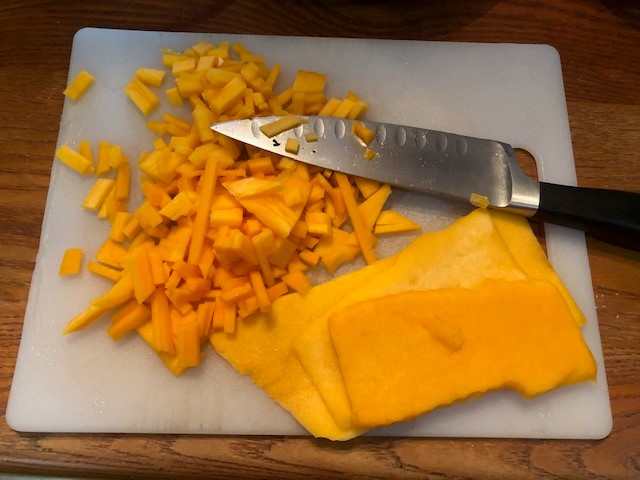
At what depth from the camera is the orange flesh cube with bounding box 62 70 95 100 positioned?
1.77 m

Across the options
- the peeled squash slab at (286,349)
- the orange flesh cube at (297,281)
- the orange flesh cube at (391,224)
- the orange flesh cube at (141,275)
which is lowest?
the peeled squash slab at (286,349)

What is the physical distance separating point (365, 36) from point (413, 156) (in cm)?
55

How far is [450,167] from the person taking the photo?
166 centimetres

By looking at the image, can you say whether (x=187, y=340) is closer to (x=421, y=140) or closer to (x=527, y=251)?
(x=421, y=140)

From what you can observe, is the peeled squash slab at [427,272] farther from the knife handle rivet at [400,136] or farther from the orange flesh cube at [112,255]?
the orange flesh cube at [112,255]

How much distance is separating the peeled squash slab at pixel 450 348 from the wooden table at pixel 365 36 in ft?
0.61

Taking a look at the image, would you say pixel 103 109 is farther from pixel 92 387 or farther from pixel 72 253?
pixel 92 387

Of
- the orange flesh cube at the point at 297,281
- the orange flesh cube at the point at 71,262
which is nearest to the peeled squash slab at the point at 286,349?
the orange flesh cube at the point at 297,281

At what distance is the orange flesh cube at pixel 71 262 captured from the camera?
1.60 m

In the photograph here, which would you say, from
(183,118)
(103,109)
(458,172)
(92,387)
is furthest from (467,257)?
(103,109)

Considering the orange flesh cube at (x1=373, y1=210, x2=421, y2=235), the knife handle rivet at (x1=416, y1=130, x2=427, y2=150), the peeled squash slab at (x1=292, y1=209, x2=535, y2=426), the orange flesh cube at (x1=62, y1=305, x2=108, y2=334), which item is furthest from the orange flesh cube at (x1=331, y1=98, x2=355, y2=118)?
the orange flesh cube at (x1=62, y1=305, x2=108, y2=334)

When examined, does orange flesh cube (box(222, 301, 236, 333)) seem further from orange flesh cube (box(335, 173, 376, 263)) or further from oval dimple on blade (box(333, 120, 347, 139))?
oval dimple on blade (box(333, 120, 347, 139))

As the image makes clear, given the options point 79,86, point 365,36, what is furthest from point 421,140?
point 79,86

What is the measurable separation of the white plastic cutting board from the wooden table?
47 mm
